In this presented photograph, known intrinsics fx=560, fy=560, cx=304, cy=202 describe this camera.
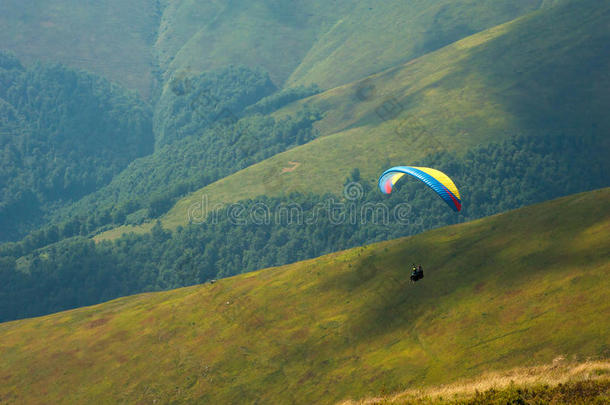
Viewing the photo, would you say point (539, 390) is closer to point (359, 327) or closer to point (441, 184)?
point (441, 184)

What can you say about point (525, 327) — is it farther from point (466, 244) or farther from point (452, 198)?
point (466, 244)

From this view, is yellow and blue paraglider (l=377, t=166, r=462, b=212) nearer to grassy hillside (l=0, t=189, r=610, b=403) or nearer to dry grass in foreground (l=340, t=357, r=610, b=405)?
grassy hillside (l=0, t=189, r=610, b=403)

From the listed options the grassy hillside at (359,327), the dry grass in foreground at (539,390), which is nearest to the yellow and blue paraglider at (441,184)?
the grassy hillside at (359,327)

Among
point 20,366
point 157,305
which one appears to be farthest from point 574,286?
point 20,366

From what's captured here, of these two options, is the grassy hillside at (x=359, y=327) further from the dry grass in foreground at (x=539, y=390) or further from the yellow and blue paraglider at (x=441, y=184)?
the yellow and blue paraglider at (x=441, y=184)

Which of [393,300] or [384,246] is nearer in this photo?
[393,300]

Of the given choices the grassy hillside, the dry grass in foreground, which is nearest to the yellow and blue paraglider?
the grassy hillside

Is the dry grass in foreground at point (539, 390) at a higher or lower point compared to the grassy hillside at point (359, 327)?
higher

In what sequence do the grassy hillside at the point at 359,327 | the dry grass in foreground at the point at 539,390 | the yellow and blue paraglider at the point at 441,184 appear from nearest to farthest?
the dry grass in foreground at the point at 539,390
the yellow and blue paraglider at the point at 441,184
the grassy hillside at the point at 359,327
